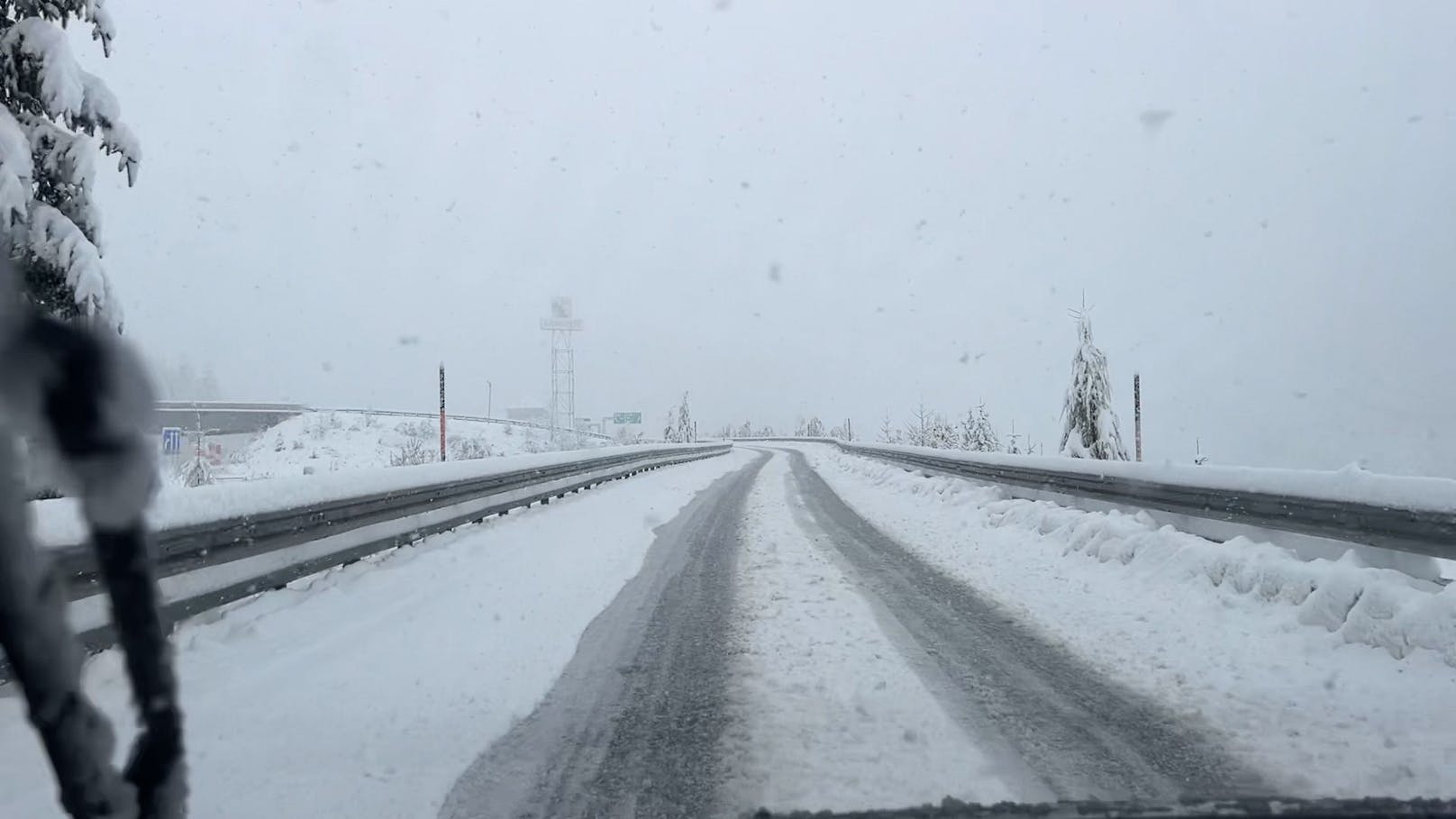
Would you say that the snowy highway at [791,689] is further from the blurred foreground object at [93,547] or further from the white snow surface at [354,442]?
the white snow surface at [354,442]

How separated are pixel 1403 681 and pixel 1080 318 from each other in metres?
33.7

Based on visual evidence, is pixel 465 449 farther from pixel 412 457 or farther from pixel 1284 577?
pixel 1284 577

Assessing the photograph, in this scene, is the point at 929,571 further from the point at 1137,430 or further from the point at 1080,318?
the point at 1080,318

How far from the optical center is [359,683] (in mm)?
5508

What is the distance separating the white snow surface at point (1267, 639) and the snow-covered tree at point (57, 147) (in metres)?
9.51

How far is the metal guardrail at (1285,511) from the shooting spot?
604cm

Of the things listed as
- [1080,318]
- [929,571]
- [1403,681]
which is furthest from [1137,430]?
[1403,681]

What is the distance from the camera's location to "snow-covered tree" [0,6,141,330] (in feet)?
27.6

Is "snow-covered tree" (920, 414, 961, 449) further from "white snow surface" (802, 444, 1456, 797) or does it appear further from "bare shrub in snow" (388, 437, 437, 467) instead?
"white snow surface" (802, 444, 1456, 797)

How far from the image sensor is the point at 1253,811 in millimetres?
2545

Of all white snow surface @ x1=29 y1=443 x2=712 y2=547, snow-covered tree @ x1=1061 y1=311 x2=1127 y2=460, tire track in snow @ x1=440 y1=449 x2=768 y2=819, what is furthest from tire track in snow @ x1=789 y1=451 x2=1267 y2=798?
snow-covered tree @ x1=1061 y1=311 x2=1127 y2=460

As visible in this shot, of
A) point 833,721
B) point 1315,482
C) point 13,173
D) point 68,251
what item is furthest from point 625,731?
point 68,251

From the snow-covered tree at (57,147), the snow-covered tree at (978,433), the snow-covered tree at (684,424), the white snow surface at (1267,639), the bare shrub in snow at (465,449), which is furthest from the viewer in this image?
the snow-covered tree at (684,424)

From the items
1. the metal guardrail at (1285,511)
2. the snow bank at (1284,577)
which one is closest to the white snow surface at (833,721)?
the snow bank at (1284,577)
